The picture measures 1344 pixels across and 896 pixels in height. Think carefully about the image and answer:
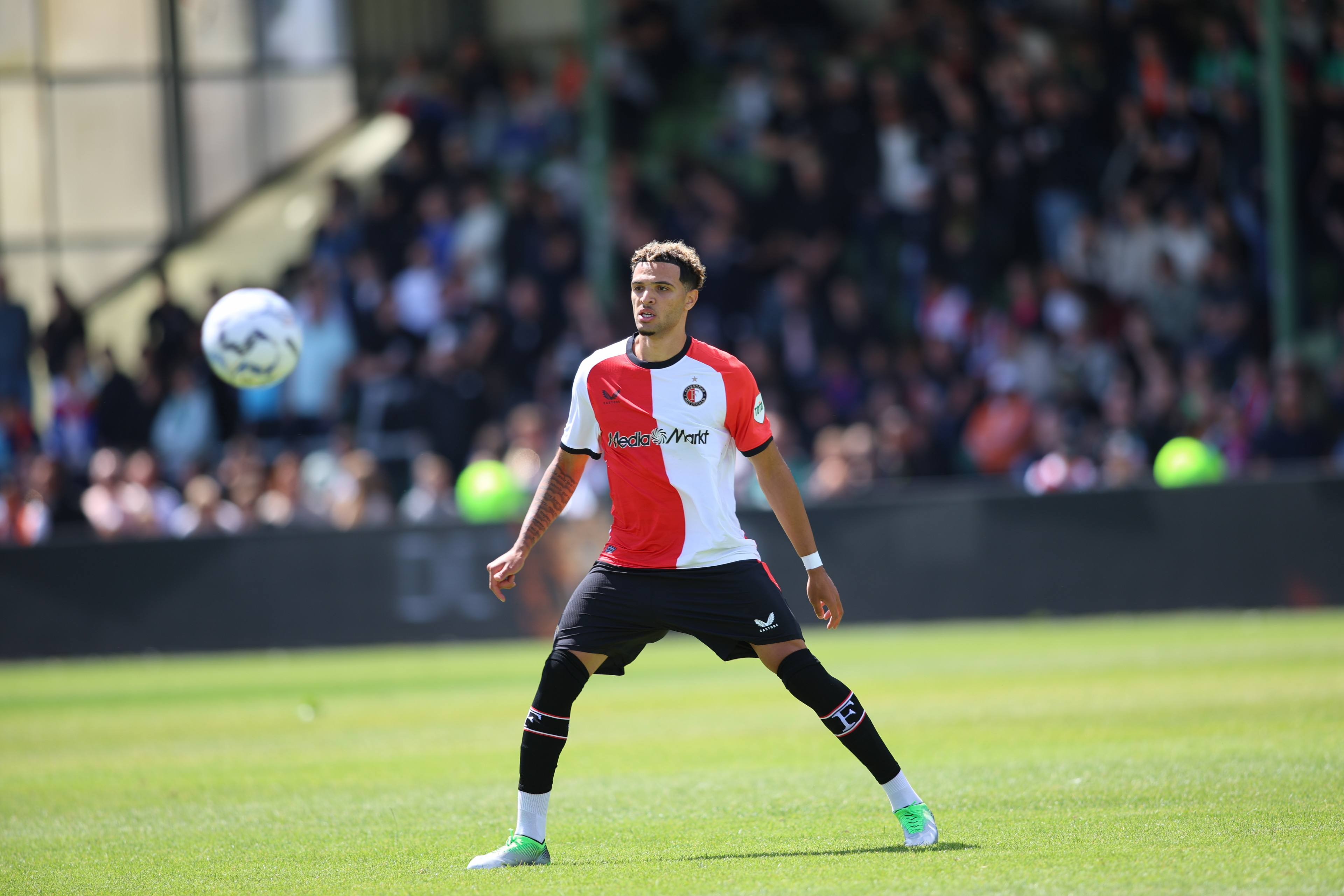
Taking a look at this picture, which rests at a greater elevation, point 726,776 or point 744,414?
point 744,414

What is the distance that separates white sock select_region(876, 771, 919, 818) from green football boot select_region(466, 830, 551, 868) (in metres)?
0.10

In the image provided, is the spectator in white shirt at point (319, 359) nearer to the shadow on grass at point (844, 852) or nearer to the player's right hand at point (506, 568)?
the player's right hand at point (506, 568)

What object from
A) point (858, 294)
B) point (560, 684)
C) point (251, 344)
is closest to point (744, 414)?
point (560, 684)

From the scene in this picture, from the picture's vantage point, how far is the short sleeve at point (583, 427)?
6.88 metres

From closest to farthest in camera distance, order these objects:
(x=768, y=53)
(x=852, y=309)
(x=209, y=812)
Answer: (x=209, y=812)
(x=852, y=309)
(x=768, y=53)

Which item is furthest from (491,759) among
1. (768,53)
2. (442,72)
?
(442,72)

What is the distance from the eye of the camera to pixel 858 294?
20031mm

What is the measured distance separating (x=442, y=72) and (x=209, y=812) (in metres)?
20.4

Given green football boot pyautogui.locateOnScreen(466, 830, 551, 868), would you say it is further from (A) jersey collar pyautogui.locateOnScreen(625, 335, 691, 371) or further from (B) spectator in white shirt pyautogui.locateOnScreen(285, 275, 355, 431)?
(B) spectator in white shirt pyautogui.locateOnScreen(285, 275, 355, 431)

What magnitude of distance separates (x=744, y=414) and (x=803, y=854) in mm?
1709

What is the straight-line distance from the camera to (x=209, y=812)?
841cm

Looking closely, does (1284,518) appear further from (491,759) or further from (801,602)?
(491,759)

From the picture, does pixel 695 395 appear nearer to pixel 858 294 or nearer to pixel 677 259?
pixel 677 259

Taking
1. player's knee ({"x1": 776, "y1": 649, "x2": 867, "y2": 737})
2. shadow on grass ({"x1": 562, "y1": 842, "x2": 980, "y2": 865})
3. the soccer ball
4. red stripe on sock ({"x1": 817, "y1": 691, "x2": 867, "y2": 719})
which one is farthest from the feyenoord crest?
the soccer ball
